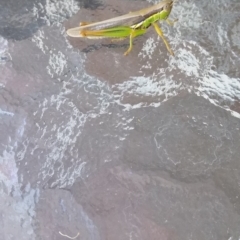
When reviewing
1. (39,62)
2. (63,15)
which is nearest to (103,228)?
(39,62)

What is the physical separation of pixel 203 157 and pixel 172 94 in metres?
0.20

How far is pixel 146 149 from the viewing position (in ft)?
4.05

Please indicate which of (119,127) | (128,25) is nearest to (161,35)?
(128,25)

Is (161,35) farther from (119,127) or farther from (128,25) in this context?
(119,127)

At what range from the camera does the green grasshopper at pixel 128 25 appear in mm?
1295

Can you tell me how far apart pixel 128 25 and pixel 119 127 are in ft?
0.99

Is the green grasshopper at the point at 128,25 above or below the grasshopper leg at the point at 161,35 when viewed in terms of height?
above

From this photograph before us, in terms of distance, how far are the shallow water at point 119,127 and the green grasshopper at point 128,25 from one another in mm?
44

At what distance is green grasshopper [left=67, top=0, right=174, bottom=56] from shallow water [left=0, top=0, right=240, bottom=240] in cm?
4

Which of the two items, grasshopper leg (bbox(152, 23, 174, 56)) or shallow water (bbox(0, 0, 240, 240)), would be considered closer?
shallow water (bbox(0, 0, 240, 240))

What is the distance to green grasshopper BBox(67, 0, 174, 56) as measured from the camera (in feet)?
4.25

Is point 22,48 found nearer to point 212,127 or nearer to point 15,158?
point 15,158

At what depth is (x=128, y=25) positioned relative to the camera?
51.8 inches

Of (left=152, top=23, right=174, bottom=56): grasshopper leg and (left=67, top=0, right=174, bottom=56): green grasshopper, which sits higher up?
(left=67, top=0, right=174, bottom=56): green grasshopper
